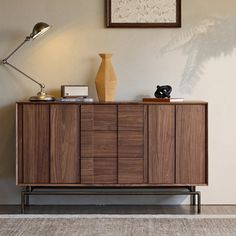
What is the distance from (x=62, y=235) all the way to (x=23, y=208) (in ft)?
2.73

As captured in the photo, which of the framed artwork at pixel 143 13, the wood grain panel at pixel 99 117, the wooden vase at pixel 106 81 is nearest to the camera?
the wood grain panel at pixel 99 117

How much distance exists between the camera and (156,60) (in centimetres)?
503

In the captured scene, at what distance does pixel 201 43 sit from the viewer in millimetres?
5016

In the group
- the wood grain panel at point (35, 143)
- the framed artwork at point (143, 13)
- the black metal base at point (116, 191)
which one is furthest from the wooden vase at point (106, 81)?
the black metal base at point (116, 191)

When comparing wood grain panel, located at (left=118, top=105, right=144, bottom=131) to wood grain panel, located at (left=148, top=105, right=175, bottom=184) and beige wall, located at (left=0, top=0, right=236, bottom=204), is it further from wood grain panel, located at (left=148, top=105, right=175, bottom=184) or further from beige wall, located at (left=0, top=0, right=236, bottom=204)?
beige wall, located at (left=0, top=0, right=236, bottom=204)

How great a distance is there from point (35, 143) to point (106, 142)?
1.70 ft

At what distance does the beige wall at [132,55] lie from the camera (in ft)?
16.4

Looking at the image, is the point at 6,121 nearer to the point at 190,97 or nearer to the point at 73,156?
the point at 73,156

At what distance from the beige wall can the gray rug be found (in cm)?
73

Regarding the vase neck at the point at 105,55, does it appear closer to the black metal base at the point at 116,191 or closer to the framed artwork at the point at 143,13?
the framed artwork at the point at 143,13

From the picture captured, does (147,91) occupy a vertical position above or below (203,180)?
above

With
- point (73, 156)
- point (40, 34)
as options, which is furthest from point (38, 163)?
point (40, 34)

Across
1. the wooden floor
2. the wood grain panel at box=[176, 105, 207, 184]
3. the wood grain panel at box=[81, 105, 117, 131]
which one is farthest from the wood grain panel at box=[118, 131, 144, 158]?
the wooden floor

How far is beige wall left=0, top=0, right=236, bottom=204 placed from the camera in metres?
5.00
